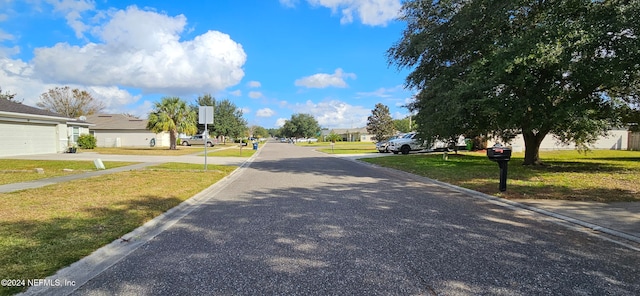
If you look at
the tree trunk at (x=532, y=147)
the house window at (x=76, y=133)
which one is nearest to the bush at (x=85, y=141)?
the house window at (x=76, y=133)

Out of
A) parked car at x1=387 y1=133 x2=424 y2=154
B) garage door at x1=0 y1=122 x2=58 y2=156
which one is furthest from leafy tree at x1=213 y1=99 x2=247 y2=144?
parked car at x1=387 y1=133 x2=424 y2=154

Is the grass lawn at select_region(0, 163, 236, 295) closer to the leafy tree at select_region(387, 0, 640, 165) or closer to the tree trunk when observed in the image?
the leafy tree at select_region(387, 0, 640, 165)

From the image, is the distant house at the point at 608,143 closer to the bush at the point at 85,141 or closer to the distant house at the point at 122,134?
the bush at the point at 85,141

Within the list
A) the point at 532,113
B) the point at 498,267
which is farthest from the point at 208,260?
the point at 532,113

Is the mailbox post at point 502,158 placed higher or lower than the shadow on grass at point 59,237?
higher

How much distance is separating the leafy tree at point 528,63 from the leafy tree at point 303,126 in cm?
8912

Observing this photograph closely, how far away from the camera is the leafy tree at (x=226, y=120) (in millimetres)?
53531

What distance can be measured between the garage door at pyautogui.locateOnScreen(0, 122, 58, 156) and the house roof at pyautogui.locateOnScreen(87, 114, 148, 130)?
1769cm

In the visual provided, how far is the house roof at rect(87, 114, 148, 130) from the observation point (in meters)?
42.4

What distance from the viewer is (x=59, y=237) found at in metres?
4.65

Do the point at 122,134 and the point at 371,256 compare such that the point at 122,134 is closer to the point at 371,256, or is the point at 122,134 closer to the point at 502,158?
the point at 502,158

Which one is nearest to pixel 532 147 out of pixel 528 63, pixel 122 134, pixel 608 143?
pixel 528 63

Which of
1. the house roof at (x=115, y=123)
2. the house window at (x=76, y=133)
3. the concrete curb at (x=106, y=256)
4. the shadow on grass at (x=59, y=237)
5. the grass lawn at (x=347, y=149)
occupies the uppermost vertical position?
the house roof at (x=115, y=123)

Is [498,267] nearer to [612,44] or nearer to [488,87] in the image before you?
[488,87]
